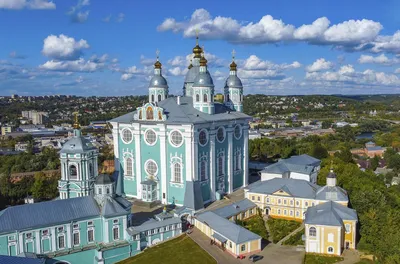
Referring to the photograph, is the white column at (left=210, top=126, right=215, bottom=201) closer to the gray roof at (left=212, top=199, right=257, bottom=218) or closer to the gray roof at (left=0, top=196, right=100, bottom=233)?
the gray roof at (left=212, top=199, right=257, bottom=218)

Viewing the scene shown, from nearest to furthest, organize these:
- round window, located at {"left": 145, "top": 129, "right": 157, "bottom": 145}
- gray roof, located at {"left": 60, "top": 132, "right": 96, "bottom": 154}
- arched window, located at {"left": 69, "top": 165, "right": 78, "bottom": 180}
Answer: gray roof, located at {"left": 60, "top": 132, "right": 96, "bottom": 154} < arched window, located at {"left": 69, "top": 165, "right": 78, "bottom": 180} < round window, located at {"left": 145, "top": 129, "right": 157, "bottom": 145}

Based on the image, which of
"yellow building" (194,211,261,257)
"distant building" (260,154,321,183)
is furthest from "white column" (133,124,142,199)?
"distant building" (260,154,321,183)

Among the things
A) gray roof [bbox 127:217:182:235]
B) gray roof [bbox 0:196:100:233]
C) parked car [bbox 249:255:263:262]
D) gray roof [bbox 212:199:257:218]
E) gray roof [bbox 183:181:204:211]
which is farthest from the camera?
gray roof [bbox 183:181:204:211]

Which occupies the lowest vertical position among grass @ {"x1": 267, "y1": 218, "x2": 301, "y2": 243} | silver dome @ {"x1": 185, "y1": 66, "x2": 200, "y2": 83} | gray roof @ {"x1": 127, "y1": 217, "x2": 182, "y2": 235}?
grass @ {"x1": 267, "y1": 218, "x2": 301, "y2": 243}

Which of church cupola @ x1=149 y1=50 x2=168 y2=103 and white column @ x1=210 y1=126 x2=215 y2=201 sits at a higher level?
church cupola @ x1=149 y1=50 x2=168 y2=103

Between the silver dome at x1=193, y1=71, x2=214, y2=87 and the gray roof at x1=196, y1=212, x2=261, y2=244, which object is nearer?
the gray roof at x1=196, y1=212, x2=261, y2=244

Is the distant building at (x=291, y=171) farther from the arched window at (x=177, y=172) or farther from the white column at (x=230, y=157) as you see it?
the arched window at (x=177, y=172)

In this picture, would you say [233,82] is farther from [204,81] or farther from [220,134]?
[220,134]

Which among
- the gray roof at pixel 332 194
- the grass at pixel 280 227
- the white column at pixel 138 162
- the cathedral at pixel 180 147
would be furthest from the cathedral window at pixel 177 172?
the gray roof at pixel 332 194
